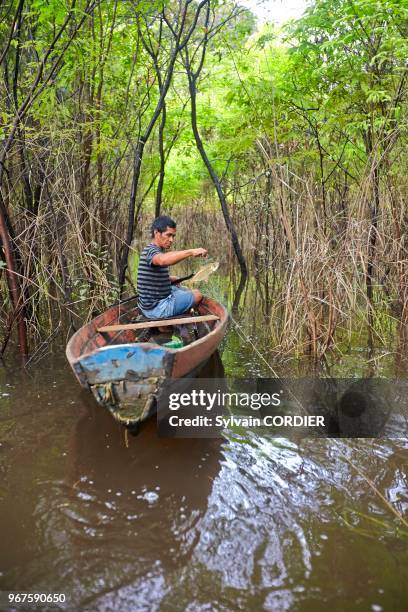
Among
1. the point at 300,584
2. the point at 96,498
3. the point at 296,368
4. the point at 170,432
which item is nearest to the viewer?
the point at 300,584

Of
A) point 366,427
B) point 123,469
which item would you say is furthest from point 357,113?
point 123,469

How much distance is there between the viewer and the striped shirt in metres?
4.60

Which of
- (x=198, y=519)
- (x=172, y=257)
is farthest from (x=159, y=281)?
(x=198, y=519)

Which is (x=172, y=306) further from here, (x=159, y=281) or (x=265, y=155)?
(x=265, y=155)

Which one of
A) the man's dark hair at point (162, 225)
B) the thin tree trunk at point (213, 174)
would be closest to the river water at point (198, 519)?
the man's dark hair at point (162, 225)

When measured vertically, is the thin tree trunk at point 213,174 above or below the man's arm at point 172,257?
above

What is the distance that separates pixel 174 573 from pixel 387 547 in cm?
106

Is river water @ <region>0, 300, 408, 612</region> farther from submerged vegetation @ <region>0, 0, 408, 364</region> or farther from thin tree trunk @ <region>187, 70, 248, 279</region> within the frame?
thin tree trunk @ <region>187, 70, 248, 279</region>

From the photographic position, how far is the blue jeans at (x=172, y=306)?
479 cm

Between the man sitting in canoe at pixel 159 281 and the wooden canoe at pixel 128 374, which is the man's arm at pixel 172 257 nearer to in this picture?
the man sitting in canoe at pixel 159 281

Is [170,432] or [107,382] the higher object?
[107,382]

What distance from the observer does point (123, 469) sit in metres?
3.01

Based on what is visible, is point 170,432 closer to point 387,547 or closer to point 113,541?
point 113,541

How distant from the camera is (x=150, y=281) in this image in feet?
15.5
